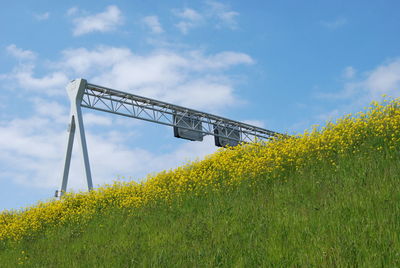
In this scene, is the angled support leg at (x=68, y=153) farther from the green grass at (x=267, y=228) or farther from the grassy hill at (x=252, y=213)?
the green grass at (x=267, y=228)

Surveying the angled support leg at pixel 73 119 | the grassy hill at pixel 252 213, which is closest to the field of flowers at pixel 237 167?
the grassy hill at pixel 252 213

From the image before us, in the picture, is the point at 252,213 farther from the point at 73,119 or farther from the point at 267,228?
the point at 73,119

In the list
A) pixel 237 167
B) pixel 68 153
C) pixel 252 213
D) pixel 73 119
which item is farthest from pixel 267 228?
pixel 68 153

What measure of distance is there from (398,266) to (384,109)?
8.10m

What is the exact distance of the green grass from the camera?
19.0 feet

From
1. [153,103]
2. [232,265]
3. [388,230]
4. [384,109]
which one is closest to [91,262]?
[232,265]

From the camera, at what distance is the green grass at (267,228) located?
19.0 ft

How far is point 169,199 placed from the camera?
41.1 feet

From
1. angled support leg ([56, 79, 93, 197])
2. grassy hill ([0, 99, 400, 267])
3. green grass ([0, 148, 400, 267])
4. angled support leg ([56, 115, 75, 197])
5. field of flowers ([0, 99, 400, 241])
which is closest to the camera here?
green grass ([0, 148, 400, 267])

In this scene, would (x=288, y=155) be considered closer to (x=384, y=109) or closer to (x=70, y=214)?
(x=384, y=109)

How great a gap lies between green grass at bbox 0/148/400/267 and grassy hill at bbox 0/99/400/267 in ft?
0.08

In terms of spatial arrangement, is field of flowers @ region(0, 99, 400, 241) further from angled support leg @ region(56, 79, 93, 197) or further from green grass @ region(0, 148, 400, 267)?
angled support leg @ region(56, 79, 93, 197)

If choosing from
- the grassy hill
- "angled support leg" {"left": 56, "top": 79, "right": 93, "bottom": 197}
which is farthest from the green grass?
"angled support leg" {"left": 56, "top": 79, "right": 93, "bottom": 197}

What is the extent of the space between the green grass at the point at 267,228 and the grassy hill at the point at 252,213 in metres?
0.03
